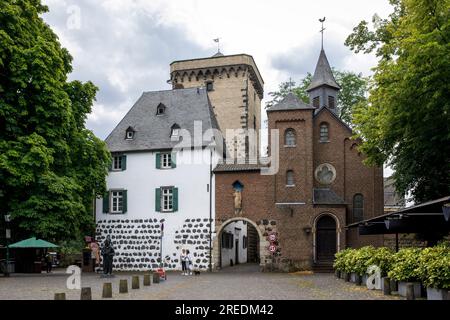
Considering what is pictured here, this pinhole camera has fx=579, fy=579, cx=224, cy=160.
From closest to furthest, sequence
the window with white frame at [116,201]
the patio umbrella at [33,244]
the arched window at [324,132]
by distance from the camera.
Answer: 1. the patio umbrella at [33,244]
2. the arched window at [324,132]
3. the window with white frame at [116,201]

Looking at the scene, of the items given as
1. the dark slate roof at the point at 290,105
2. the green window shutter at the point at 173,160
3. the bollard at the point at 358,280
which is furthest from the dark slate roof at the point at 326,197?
the bollard at the point at 358,280

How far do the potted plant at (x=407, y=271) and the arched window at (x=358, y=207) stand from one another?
59.0 ft

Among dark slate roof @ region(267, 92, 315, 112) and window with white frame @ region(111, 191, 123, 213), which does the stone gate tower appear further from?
window with white frame @ region(111, 191, 123, 213)

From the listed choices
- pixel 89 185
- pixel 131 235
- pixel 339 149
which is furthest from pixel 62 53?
pixel 339 149

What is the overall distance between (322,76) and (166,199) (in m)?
13.7

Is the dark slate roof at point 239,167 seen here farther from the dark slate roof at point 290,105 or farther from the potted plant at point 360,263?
the potted plant at point 360,263

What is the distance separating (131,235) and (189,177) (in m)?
5.24

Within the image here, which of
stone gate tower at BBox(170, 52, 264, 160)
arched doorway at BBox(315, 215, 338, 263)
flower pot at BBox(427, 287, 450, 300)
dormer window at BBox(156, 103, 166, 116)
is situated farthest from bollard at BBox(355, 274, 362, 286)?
stone gate tower at BBox(170, 52, 264, 160)

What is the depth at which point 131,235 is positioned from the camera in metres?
36.1

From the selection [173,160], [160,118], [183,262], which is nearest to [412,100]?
[183,262]

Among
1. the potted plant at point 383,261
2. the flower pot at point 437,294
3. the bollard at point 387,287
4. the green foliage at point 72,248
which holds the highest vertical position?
the potted plant at point 383,261

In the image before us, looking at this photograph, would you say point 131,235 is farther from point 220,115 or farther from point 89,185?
point 220,115

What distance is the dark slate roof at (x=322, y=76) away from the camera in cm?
3906

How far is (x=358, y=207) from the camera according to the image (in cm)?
3509
